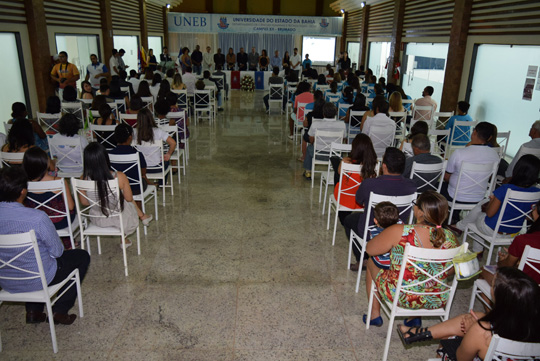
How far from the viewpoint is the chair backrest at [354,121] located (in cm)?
677

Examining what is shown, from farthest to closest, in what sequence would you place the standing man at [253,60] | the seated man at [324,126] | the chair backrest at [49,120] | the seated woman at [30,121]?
the standing man at [253,60]
the seated man at [324,126]
the chair backrest at [49,120]
the seated woman at [30,121]

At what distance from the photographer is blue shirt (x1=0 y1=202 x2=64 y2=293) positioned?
243 centimetres

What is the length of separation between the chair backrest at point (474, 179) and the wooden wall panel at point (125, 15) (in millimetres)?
12272

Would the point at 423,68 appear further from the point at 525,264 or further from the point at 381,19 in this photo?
the point at 525,264

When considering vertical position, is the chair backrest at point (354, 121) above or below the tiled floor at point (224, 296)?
above

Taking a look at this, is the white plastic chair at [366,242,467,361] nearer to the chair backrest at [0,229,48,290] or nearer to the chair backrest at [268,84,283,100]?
the chair backrest at [0,229,48,290]

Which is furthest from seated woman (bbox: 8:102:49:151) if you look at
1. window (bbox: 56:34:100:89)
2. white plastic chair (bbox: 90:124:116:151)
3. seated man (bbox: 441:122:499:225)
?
window (bbox: 56:34:100:89)

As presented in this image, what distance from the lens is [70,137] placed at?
4.55 meters

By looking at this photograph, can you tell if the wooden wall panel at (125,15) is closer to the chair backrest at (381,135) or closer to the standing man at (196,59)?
the standing man at (196,59)

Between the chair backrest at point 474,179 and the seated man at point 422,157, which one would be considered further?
the seated man at point 422,157

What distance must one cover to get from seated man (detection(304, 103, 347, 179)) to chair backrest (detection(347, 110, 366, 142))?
78cm

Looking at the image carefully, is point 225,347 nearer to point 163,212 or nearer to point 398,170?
point 398,170

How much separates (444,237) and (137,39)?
15.5m

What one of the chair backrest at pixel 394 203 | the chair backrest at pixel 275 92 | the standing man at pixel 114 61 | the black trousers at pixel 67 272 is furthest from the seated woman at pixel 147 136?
the standing man at pixel 114 61
